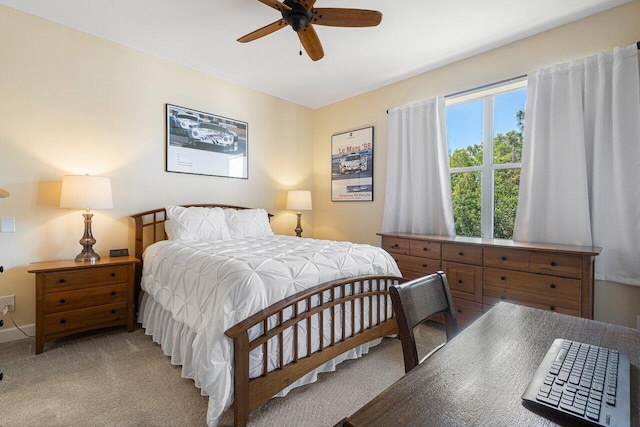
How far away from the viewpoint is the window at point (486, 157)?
9.28ft

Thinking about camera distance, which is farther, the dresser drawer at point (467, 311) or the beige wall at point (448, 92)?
the dresser drawer at point (467, 311)

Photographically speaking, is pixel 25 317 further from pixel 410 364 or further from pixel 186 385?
pixel 410 364

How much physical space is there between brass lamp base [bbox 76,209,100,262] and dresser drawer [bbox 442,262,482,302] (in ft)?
10.4

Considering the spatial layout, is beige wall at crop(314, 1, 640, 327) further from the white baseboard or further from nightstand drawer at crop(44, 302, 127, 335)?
the white baseboard

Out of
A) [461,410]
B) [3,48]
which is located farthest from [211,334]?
[3,48]

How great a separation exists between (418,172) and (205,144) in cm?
252

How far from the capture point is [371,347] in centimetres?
232

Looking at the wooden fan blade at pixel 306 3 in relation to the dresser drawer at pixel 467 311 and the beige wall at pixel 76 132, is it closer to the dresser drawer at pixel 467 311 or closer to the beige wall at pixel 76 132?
the beige wall at pixel 76 132

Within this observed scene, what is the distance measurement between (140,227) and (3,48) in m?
1.75

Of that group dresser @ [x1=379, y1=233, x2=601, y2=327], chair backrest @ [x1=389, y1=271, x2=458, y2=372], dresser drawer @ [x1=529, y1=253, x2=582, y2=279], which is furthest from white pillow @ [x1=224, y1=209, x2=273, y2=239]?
dresser drawer @ [x1=529, y1=253, x2=582, y2=279]

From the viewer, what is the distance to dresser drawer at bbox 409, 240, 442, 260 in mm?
2717

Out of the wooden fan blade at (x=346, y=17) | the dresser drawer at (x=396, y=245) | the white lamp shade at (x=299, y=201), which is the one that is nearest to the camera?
the wooden fan blade at (x=346, y=17)

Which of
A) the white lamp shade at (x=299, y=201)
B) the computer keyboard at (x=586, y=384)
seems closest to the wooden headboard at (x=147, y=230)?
the white lamp shade at (x=299, y=201)

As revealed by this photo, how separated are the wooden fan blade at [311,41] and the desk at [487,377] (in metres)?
2.09
